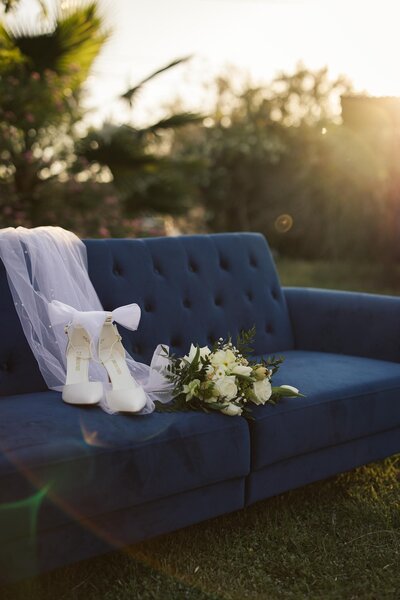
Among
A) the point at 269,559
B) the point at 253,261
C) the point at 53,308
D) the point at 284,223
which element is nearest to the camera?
the point at 269,559

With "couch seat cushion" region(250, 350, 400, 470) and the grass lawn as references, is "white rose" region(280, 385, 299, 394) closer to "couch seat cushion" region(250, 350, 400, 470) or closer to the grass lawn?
"couch seat cushion" region(250, 350, 400, 470)

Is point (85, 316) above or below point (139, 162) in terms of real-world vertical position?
below

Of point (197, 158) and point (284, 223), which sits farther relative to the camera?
point (284, 223)

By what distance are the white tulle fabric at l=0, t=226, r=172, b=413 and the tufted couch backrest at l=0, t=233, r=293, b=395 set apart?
67 millimetres

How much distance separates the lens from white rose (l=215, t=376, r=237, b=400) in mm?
2453

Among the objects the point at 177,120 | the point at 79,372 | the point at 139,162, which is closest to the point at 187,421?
the point at 79,372

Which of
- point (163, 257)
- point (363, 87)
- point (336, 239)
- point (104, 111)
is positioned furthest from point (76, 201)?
point (363, 87)

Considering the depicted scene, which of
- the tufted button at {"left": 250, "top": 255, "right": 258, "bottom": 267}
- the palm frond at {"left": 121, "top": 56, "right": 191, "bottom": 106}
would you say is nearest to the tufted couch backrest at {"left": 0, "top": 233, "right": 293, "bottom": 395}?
the tufted button at {"left": 250, "top": 255, "right": 258, "bottom": 267}

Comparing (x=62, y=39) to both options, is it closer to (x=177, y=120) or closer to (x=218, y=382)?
(x=177, y=120)

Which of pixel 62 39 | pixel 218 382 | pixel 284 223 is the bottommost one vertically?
pixel 284 223

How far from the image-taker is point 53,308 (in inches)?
102

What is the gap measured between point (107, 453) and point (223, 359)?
0.63 meters

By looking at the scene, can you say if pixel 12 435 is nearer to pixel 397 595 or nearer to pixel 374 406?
pixel 397 595

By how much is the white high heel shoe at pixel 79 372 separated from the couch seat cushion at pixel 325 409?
595mm
